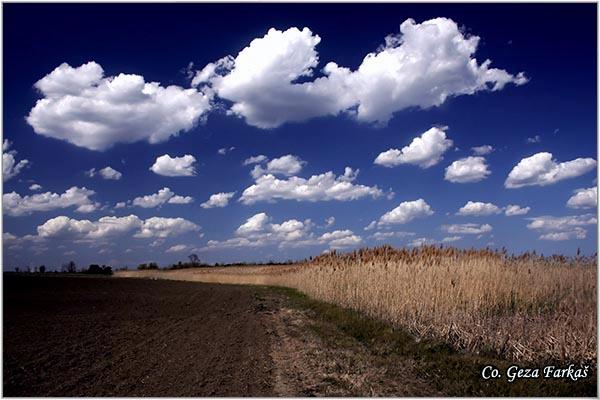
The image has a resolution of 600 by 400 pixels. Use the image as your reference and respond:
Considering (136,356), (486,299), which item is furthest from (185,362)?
(486,299)

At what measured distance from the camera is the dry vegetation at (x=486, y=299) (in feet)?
27.0

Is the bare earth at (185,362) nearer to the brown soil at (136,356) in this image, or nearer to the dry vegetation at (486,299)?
the brown soil at (136,356)

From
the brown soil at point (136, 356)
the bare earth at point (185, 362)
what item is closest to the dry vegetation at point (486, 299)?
the bare earth at point (185, 362)

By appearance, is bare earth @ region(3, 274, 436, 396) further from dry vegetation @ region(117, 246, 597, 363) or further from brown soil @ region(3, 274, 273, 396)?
dry vegetation @ region(117, 246, 597, 363)

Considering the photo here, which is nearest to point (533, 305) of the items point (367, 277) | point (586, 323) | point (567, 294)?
point (567, 294)

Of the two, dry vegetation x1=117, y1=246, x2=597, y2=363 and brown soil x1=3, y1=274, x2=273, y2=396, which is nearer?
brown soil x1=3, y1=274, x2=273, y2=396

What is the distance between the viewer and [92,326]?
40.5ft

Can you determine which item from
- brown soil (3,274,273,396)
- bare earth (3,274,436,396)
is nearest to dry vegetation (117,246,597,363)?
bare earth (3,274,436,396)

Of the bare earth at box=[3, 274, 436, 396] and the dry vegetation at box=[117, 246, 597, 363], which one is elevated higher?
the dry vegetation at box=[117, 246, 597, 363]

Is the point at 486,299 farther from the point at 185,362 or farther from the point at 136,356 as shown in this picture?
the point at 136,356

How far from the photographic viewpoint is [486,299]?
1243cm

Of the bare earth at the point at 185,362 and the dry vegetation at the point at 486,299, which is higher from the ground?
the dry vegetation at the point at 486,299

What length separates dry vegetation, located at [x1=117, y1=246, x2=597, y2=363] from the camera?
8.23m

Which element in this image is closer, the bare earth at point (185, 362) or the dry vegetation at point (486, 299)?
the bare earth at point (185, 362)
